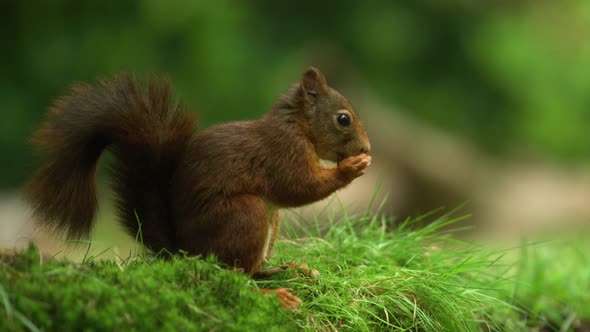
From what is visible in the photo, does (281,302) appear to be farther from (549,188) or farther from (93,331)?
(549,188)

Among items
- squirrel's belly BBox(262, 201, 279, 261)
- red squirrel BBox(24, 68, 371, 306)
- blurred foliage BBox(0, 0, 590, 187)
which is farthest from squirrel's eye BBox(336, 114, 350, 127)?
blurred foliage BBox(0, 0, 590, 187)

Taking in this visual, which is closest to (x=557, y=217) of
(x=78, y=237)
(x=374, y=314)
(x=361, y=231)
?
(x=361, y=231)

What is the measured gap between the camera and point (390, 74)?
24.1 ft

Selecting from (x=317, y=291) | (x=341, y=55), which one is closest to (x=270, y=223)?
(x=317, y=291)

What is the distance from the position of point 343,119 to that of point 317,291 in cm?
53

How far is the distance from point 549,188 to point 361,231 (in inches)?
231

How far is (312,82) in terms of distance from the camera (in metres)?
2.14

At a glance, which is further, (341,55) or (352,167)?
(341,55)

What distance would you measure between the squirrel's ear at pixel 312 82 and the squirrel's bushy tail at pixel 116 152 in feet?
1.22

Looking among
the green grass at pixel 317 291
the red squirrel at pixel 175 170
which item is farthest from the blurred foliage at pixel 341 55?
the red squirrel at pixel 175 170

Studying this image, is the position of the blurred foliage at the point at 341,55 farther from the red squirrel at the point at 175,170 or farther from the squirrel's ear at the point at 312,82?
the red squirrel at the point at 175,170

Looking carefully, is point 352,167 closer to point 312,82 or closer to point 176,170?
point 312,82

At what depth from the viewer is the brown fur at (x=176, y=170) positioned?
1.85 m

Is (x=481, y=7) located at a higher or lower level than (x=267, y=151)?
higher
